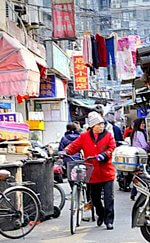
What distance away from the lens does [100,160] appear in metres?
7.86

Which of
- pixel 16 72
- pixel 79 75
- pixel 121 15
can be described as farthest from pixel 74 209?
pixel 121 15

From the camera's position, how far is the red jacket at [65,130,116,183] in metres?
8.00

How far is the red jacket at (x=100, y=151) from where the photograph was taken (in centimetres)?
800

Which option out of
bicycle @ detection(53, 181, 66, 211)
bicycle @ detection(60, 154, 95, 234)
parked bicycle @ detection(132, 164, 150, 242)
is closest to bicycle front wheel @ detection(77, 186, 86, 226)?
bicycle @ detection(60, 154, 95, 234)

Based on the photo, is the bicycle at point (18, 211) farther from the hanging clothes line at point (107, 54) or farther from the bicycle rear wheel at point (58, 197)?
the hanging clothes line at point (107, 54)

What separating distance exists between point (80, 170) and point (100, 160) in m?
0.34

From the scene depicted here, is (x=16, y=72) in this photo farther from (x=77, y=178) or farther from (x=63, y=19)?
(x=63, y=19)

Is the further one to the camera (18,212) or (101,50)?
(101,50)

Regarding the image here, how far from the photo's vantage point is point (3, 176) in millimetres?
7184

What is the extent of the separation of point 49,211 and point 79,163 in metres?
1.28

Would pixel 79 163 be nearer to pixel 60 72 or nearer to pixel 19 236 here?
pixel 19 236

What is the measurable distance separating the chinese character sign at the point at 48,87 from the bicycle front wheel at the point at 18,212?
18.0 meters

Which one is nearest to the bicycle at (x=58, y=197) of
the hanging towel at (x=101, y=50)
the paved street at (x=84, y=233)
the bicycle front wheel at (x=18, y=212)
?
the paved street at (x=84, y=233)

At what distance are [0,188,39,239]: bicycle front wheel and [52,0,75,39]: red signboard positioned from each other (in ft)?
31.8
